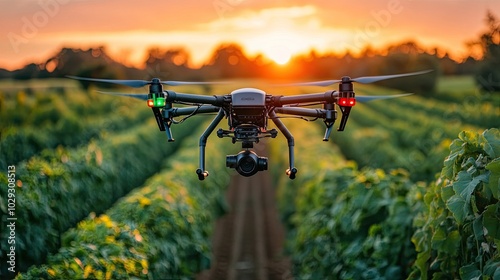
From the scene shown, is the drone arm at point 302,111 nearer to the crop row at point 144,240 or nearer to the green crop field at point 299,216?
the green crop field at point 299,216

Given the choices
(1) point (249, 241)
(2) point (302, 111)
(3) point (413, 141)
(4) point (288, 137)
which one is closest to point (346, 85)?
(2) point (302, 111)

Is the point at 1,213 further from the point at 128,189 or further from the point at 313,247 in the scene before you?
the point at 128,189

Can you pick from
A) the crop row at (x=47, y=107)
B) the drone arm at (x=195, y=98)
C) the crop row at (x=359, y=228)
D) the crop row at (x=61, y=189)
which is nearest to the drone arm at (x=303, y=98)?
the drone arm at (x=195, y=98)

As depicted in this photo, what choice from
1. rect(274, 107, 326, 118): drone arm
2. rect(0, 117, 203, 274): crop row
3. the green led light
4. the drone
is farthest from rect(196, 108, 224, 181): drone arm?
rect(0, 117, 203, 274): crop row

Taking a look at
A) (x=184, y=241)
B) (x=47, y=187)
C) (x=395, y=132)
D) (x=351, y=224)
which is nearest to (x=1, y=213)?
(x=47, y=187)

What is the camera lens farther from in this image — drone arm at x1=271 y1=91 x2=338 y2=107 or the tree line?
the tree line

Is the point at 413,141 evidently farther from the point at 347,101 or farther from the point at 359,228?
the point at 347,101
